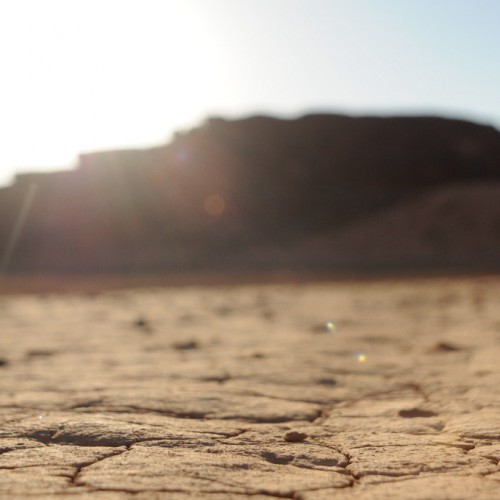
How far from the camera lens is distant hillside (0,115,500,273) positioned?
87.7ft

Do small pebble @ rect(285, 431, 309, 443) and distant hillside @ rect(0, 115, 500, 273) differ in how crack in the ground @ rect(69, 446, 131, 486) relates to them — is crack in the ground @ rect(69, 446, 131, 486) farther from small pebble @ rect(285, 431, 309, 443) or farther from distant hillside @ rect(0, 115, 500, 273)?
distant hillside @ rect(0, 115, 500, 273)

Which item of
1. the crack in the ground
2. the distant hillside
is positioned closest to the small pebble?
the crack in the ground

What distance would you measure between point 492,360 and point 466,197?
2447cm

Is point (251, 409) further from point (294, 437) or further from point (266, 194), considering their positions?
point (266, 194)

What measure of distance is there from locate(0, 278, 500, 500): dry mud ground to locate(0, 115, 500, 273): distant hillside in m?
20.2

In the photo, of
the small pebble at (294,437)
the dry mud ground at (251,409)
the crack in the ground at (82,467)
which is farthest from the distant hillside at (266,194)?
the crack in the ground at (82,467)

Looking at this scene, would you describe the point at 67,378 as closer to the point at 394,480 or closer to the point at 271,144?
the point at 394,480

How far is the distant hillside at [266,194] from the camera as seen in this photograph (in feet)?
87.7

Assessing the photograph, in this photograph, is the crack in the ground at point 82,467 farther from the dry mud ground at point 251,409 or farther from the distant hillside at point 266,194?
the distant hillside at point 266,194

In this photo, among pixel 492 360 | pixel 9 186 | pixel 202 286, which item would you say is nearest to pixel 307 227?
pixel 9 186

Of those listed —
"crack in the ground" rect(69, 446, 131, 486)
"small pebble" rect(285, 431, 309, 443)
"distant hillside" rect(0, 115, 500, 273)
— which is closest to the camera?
"crack in the ground" rect(69, 446, 131, 486)

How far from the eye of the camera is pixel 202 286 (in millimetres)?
11172

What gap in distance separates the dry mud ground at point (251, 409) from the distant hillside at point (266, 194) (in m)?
20.2

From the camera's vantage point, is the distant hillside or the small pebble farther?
the distant hillside
